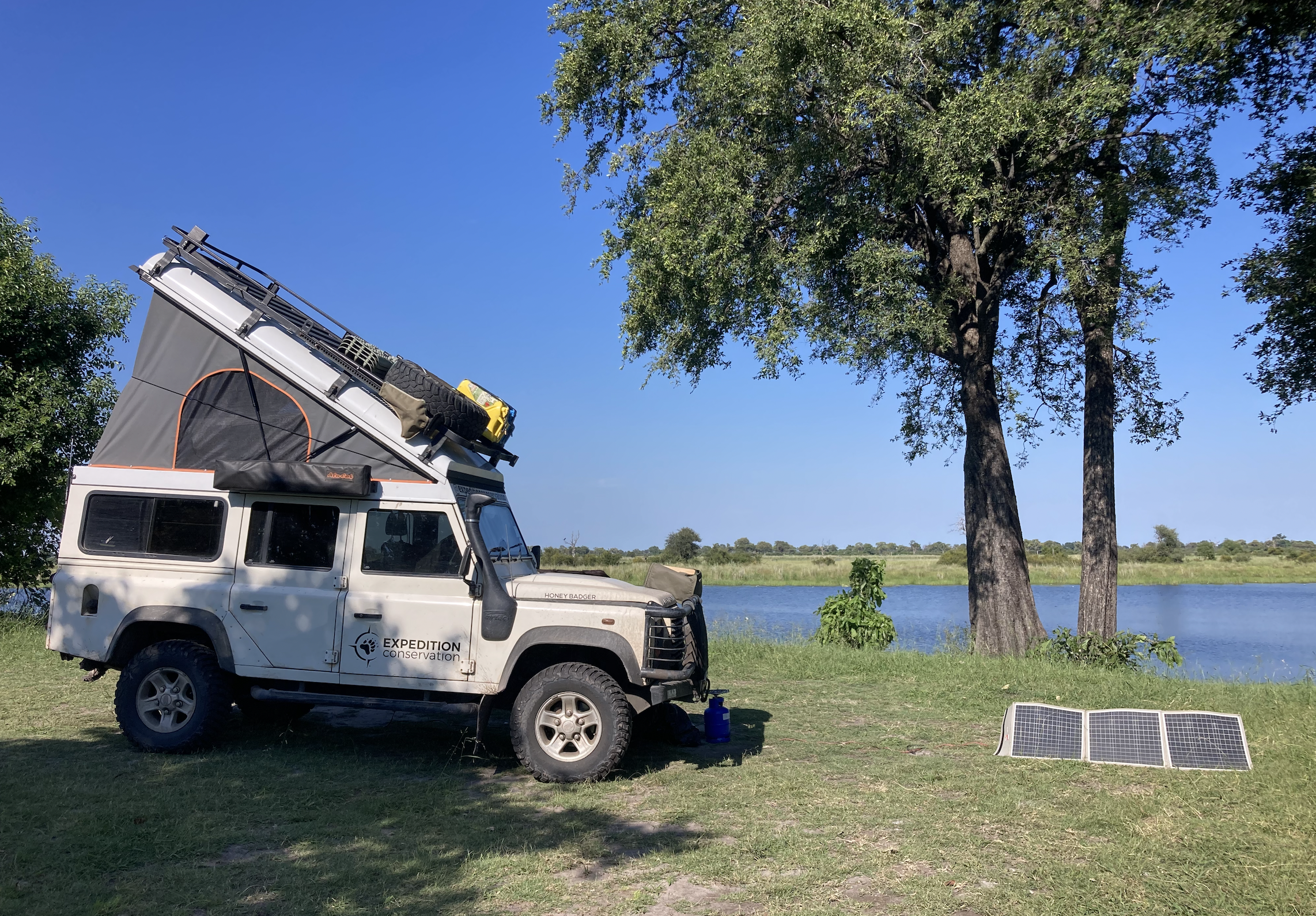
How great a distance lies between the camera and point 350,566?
737 centimetres

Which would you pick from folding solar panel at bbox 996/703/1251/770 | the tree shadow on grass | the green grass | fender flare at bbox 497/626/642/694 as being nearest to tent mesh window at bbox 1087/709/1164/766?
folding solar panel at bbox 996/703/1251/770

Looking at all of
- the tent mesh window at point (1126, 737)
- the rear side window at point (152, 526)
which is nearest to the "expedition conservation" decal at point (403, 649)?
the rear side window at point (152, 526)

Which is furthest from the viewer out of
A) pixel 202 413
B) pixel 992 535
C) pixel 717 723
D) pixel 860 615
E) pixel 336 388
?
pixel 860 615

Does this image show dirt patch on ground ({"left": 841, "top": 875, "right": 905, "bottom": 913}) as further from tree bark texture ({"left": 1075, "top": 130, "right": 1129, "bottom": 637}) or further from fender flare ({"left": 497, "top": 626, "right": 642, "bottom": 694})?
tree bark texture ({"left": 1075, "top": 130, "right": 1129, "bottom": 637})

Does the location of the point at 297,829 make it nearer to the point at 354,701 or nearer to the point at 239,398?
the point at 354,701

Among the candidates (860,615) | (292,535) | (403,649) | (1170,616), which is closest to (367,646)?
(403,649)

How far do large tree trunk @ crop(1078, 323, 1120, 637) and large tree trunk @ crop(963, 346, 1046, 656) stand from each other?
0.95m

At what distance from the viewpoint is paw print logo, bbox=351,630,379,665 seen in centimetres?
720

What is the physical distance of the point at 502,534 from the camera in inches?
311

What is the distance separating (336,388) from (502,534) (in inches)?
75.4

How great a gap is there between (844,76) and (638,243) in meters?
4.14

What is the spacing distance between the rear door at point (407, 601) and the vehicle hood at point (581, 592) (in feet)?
1.46

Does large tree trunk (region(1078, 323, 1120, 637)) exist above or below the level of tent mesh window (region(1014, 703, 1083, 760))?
above

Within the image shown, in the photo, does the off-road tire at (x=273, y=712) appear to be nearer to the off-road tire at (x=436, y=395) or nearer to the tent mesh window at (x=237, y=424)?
the tent mesh window at (x=237, y=424)
